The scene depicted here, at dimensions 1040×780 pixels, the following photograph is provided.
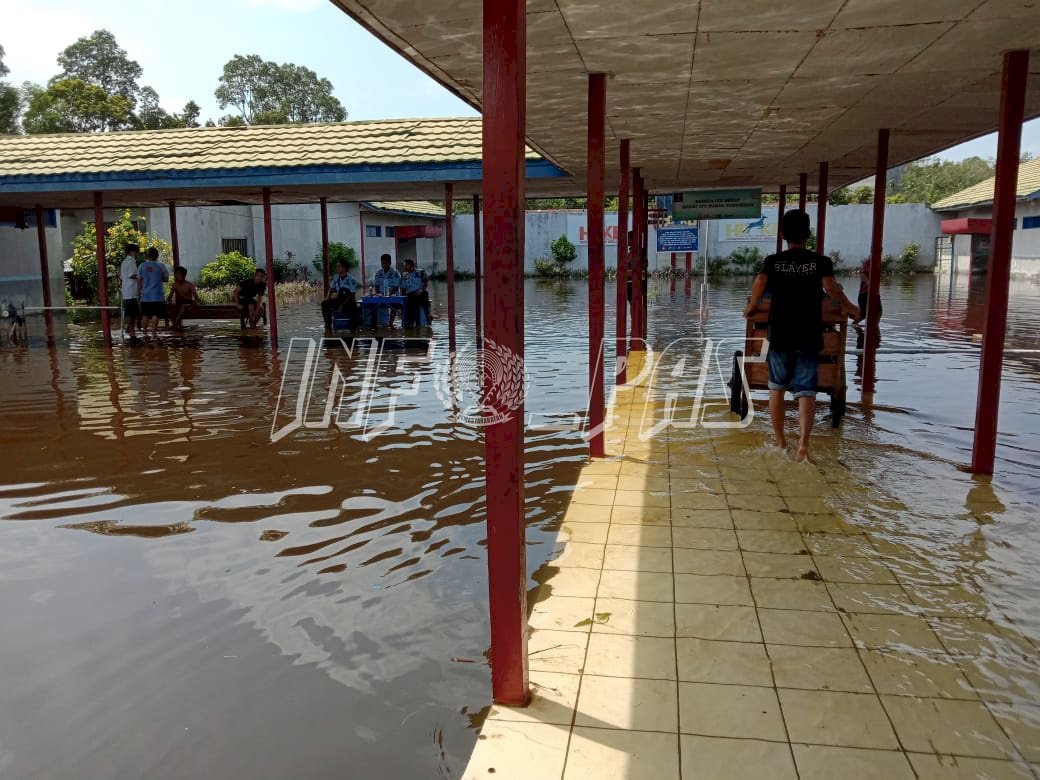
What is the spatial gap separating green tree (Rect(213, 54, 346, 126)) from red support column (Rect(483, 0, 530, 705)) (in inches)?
3017

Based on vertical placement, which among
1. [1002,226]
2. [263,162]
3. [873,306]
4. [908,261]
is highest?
[263,162]

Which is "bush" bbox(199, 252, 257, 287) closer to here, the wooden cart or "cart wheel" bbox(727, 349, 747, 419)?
"cart wheel" bbox(727, 349, 747, 419)

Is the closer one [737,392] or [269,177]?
[737,392]

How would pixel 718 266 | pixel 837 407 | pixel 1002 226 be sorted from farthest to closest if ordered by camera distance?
pixel 718 266 < pixel 837 407 < pixel 1002 226

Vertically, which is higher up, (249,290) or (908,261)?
(908,261)

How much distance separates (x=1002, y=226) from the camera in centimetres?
560

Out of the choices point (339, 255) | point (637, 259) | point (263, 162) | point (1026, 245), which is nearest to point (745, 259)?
point (1026, 245)

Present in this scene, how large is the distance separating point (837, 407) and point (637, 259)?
595 cm

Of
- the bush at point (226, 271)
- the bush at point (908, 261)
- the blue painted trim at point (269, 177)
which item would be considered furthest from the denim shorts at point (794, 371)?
the bush at point (908, 261)

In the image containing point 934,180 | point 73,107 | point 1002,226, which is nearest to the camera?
point 1002,226

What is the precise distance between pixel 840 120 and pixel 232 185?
9.44 metres

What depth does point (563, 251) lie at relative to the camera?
40.5 meters

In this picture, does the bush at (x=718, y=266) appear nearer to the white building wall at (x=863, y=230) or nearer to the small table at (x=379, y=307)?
the white building wall at (x=863, y=230)

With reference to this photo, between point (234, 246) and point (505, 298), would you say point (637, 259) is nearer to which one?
point (505, 298)
